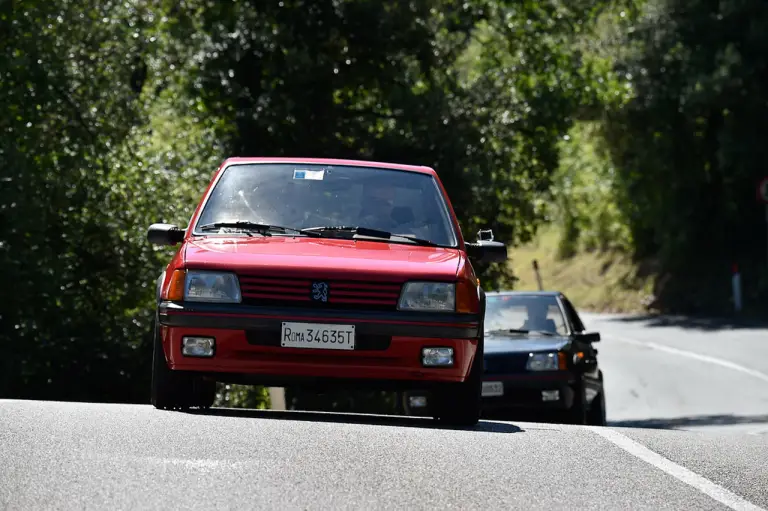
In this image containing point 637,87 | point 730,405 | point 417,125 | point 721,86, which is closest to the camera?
point 730,405

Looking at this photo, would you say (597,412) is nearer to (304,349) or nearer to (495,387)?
(495,387)

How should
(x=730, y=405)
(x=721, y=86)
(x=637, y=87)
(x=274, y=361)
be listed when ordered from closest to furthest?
(x=274, y=361) < (x=730, y=405) < (x=721, y=86) < (x=637, y=87)

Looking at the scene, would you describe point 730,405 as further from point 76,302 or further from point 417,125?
point 76,302

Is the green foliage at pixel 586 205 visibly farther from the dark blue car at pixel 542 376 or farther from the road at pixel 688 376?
the dark blue car at pixel 542 376

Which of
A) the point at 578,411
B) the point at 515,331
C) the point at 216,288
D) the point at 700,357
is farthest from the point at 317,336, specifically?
the point at 700,357

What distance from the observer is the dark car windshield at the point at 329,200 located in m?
10.6

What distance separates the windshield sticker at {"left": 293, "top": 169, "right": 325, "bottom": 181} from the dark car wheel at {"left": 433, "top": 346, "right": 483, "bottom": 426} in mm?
1751

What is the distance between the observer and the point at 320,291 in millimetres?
9695

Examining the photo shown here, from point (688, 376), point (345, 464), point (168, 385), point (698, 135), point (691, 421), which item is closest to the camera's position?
point (345, 464)

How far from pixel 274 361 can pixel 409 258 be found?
43.3 inches

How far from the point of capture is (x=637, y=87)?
1534 inches

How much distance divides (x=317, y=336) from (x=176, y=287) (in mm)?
953

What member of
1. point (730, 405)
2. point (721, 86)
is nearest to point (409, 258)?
point (730, 405)

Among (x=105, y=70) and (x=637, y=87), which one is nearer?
(x=105, y=70)
